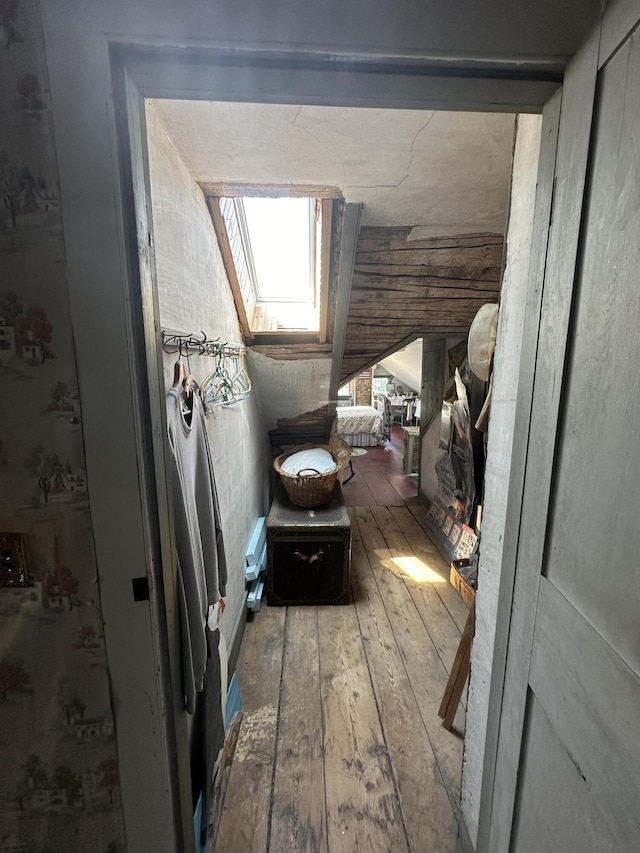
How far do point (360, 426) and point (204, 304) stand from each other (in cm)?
557

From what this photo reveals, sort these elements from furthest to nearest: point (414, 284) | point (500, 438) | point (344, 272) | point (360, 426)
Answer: point (360, 426), point (414, 284), point (344, 272), point (500, 438)

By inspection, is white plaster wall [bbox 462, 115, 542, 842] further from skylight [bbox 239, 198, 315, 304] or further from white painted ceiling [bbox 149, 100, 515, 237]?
skylight [bbox 239, 198, 315, 304]

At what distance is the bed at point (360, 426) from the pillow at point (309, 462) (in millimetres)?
3824

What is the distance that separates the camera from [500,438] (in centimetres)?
99

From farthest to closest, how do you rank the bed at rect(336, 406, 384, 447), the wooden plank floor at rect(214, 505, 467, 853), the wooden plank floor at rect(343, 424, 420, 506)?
the bed at rect(336, 406, 384, 447) → the wooden plank floor at rect(343, 424, 420, 506) → the wooden plank floor at rect(214, 505, 467, 853)

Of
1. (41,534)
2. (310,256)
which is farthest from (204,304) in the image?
(41,534)

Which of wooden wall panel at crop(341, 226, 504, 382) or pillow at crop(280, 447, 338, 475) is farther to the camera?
pillow at crop(280, 447, 338, 475)

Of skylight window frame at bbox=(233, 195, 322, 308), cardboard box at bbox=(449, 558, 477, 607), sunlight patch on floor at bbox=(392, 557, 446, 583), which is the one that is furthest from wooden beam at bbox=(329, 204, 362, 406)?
sunlight patch on floor at bbox=(392, 557, 446, 583)

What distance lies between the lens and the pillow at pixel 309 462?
2.64 meters

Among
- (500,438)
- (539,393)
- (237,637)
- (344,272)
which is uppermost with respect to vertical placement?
(344,272)

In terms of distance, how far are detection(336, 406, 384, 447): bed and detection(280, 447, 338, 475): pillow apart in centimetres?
382

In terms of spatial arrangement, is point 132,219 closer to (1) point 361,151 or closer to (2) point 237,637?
(1) point 361,151

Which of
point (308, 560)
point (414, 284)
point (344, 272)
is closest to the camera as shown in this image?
point (344, 272)

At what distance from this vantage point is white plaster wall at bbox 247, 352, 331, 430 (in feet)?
8.34
